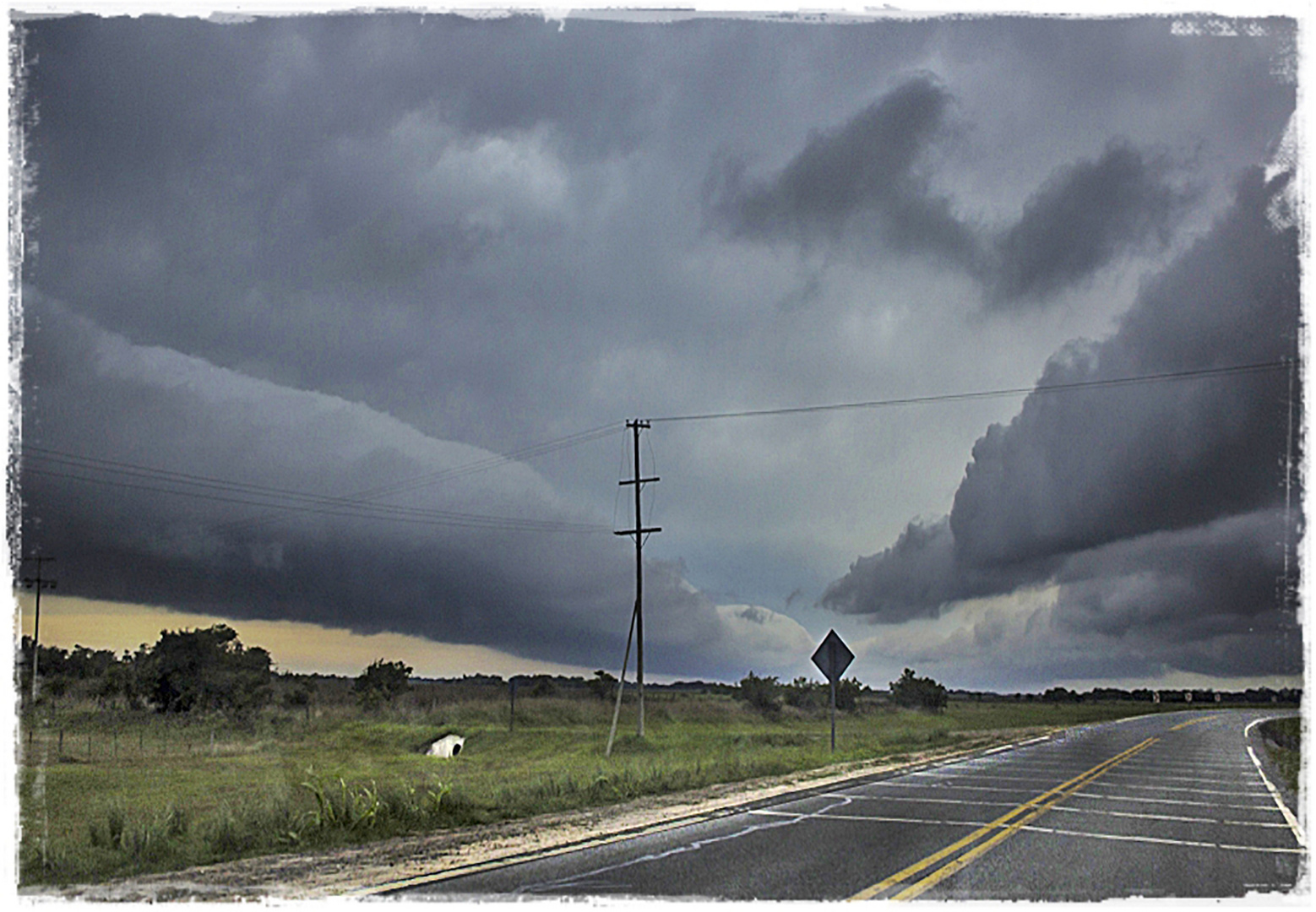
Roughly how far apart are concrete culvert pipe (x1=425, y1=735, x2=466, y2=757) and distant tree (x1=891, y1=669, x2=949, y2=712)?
5845cm

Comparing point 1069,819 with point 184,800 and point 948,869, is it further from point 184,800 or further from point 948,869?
point 184,800

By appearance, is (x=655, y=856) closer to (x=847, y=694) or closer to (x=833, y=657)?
(x=833, y=657)

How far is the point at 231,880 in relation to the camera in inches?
377

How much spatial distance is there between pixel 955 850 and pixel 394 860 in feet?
19.5

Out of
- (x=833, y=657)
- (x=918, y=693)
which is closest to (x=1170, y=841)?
(x=833, y=657)

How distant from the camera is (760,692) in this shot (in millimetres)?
74500

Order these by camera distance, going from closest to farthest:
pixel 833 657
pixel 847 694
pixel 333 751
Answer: pixel 833 657 → pixel 333 751 → pixel 847 694

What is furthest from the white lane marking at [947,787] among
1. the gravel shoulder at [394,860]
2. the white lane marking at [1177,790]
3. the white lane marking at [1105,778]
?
the gravel shoulder at [394,860]

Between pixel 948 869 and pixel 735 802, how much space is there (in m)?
6.55

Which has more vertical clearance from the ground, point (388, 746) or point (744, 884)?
point (744, 884)

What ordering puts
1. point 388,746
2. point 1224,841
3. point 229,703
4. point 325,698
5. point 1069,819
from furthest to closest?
point 325,698
point 229,703
point 388,746
point 1069,819
point 1224,841

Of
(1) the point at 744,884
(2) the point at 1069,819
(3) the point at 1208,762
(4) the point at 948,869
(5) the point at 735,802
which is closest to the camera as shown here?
(1) the point at 744,884

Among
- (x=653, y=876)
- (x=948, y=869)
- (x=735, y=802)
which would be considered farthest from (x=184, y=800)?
(x=948, y=869)

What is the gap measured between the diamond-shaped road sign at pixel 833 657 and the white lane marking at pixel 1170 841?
54.3ft
